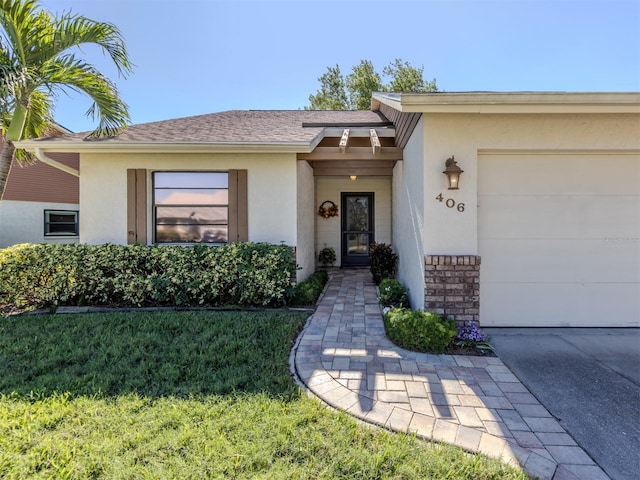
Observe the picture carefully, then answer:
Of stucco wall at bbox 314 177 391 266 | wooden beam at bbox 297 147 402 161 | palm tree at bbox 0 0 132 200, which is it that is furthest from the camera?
stucco wall at bbox 314 177 391 266

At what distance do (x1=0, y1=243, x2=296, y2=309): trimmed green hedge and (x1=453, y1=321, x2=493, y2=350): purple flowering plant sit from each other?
283cm

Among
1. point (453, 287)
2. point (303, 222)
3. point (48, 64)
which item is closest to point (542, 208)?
point (453, 287)

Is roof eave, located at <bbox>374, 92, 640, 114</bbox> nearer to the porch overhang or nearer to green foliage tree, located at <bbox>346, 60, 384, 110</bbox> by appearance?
the porch overhang

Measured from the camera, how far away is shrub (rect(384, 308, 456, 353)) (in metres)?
3.60

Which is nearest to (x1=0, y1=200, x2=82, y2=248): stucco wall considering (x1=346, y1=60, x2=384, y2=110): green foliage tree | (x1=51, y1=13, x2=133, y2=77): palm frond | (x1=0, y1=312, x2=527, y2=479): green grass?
(x1=51, y1=13, x2=133, y2=77): palm frond

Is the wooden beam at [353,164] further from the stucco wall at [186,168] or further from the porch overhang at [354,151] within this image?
the stucco wall at [186,168]

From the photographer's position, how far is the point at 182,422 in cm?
229

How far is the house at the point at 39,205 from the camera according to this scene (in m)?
11.7

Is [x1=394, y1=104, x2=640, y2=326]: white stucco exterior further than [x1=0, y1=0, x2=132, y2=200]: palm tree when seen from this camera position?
No

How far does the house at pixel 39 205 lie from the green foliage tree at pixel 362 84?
15.8 metres

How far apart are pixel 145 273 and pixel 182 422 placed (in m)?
3.80

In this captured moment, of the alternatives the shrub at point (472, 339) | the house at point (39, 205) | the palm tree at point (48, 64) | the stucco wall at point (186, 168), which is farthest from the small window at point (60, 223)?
the shrub at point (472, 339)

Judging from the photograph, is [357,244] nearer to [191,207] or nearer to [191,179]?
[191,207]

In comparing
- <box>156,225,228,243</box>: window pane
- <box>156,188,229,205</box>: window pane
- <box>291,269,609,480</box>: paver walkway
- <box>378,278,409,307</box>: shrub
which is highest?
<box>156,188,229,205</box>: window pane
